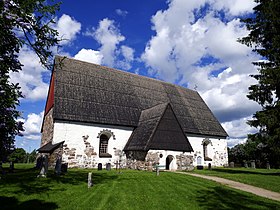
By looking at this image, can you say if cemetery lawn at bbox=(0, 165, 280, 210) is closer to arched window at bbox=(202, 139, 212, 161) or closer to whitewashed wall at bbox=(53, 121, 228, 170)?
whitewashed wall at bbox=(53, 121, 228, 170)

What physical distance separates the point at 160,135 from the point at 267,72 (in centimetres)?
1046

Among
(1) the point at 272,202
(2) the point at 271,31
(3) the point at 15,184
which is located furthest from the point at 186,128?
(3) the point at 15,184

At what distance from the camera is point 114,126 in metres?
24.0

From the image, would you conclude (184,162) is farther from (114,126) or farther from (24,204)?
(24,204)

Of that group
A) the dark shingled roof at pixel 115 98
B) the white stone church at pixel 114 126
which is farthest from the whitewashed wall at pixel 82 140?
the dark shingled roof at pixel 115 98

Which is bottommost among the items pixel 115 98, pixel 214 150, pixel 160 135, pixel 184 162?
pixel 184 162

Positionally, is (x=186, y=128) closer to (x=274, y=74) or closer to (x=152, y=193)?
(x=274, y=74)

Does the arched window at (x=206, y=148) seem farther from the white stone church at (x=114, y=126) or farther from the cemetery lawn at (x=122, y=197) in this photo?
the cemetery lawn at (x=122, y=197)

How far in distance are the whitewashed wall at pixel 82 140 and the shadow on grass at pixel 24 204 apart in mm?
12404

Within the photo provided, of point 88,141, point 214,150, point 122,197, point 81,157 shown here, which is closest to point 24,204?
point 122,197

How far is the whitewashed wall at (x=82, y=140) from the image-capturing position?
831 inches

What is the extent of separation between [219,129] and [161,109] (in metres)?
13.8

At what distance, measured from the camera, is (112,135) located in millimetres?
23750

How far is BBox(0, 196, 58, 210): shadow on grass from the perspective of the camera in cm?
766
